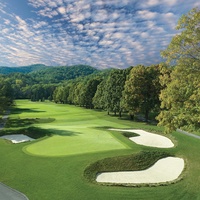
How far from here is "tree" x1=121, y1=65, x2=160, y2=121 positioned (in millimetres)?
49456

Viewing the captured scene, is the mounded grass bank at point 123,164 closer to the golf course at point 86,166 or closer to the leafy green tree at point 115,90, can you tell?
the golf course at point 86,166

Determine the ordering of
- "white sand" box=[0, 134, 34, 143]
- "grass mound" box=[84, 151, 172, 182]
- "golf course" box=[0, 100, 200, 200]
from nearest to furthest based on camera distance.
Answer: "golf course" box=[0, 100, 200, 200] < "grass mound" box=[84, 151, 172, 182] < "white sand" box=[0, 134, 34, 143]

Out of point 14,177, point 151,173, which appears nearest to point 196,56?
point 151,173

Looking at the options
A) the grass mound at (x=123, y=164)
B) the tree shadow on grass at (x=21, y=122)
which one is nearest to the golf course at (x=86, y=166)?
the grass mound at (x=123, y=164)

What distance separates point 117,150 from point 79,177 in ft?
24.7

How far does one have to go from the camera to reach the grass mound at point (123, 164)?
827 inches

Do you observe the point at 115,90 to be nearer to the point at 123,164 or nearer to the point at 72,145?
the point at 72,145

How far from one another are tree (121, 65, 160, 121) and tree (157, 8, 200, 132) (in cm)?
3070

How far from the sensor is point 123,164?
22.5 metres

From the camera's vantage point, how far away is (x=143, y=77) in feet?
164

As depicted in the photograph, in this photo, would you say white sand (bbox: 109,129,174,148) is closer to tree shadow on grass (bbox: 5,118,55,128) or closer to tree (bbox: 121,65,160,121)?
tree (bbox: 121,65,160,121)

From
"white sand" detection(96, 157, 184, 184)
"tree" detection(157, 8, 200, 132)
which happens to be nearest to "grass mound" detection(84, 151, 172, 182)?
"white sand" detection(96, 157, 184, 184)

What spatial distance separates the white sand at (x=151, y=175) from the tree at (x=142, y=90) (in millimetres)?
26313

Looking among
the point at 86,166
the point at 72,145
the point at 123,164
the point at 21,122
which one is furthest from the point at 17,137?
the point at 123,164
